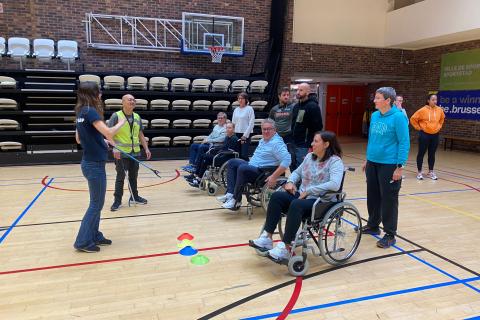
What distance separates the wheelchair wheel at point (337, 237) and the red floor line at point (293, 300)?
29 cm

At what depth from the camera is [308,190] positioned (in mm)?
2709

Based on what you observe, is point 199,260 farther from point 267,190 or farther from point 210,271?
point 267,190

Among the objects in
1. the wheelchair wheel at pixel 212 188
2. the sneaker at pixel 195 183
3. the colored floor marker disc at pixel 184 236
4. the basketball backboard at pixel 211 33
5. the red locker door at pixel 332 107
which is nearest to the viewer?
the colored floor marker disc at pixel 184 236

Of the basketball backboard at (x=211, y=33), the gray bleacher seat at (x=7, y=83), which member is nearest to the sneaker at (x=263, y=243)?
the gray bleacher seat at (x=7, y=83)

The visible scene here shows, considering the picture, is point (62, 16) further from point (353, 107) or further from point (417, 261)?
point (353, 107)

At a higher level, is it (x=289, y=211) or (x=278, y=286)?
(x=289, y=211)

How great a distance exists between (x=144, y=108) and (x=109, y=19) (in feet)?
7.85

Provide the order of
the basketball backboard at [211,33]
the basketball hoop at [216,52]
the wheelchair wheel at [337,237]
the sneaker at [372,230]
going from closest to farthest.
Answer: the wheelchair wheel at [337,237]
the sneaker at [372,230]
the basketball hoop at [216,52]
the basketball backboard at [211,33]

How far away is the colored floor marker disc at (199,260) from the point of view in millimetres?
2845

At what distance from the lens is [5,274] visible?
2.62 metres

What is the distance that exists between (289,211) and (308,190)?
10.4 inches

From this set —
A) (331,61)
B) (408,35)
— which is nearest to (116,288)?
(331,61)

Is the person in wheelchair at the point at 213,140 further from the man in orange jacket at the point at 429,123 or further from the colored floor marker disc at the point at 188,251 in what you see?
the man in orange jacket at the point at 429,123

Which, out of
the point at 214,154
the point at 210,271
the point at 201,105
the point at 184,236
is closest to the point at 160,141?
the point at 201,105
